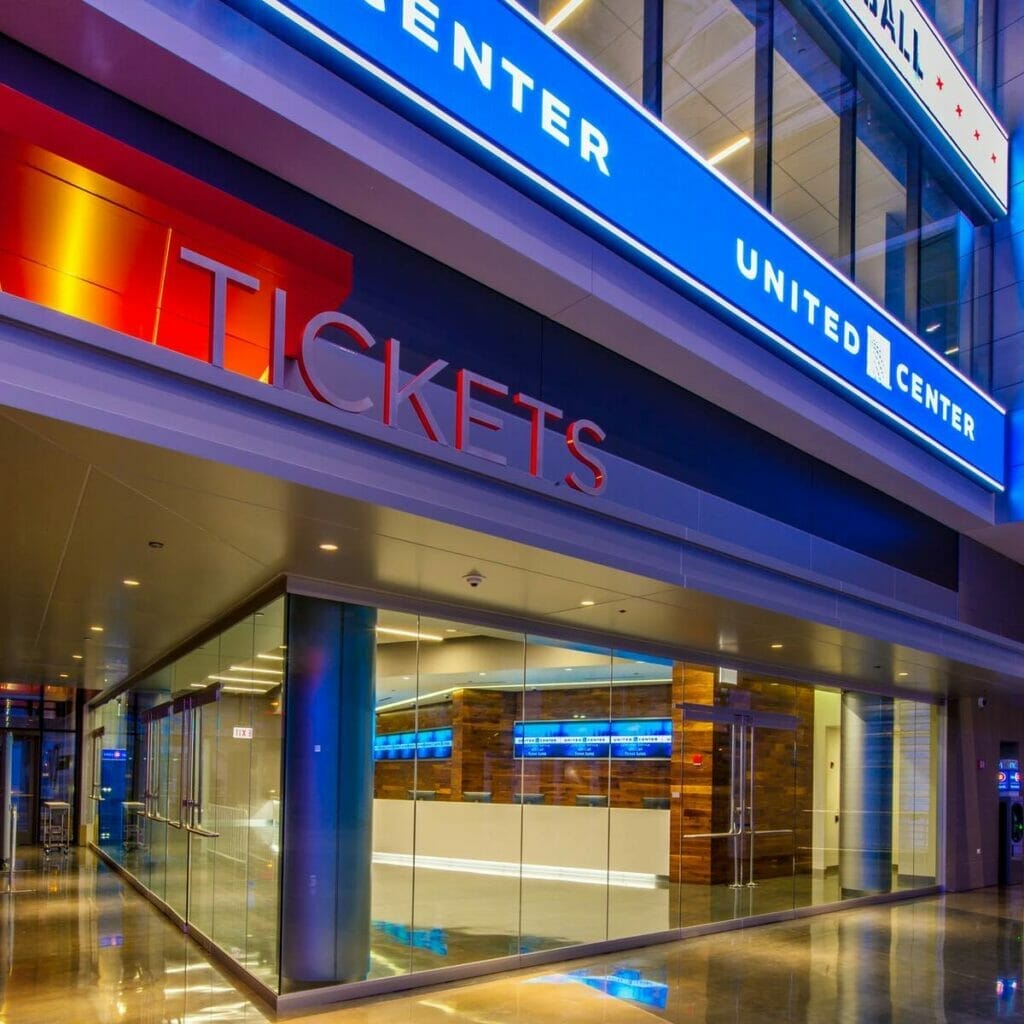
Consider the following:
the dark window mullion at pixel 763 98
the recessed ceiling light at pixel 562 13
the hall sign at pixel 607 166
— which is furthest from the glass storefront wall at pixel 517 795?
the recessed ceiling light at pixel 562 13

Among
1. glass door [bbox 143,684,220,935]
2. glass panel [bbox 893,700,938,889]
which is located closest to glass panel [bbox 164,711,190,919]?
A: glass door [bbox 143,684,220,935]

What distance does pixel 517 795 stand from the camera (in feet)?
31.1

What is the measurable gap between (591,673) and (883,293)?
25.1 ft

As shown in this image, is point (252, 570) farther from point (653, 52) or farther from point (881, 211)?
point (881, 211)

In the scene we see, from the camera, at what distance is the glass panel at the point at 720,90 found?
37.9ft

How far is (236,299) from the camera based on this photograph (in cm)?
684

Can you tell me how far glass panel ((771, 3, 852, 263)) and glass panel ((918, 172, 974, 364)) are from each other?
2.09 meters

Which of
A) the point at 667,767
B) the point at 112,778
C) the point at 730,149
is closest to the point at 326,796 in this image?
the point at 667,767

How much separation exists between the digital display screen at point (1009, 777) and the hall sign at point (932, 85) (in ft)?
29.3

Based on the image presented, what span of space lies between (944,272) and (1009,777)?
8.43m

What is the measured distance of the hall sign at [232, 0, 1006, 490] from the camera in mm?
7059

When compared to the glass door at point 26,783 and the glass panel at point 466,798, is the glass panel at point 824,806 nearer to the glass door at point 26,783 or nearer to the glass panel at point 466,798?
the glass panel at point 466,798

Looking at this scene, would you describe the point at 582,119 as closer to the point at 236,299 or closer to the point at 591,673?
the point at 236,299

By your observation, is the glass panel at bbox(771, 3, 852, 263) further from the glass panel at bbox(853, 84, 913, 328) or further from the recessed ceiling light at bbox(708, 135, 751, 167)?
the recessed ceiling light at bbox(708, 135, 751, 167)
